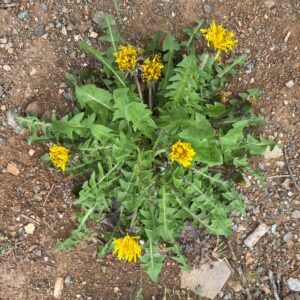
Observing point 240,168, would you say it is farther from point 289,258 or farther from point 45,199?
point 45,199

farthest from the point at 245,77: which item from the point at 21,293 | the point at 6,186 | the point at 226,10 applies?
the point at 21,293

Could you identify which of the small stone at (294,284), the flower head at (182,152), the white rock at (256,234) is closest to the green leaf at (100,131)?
the flower head at (182,152)

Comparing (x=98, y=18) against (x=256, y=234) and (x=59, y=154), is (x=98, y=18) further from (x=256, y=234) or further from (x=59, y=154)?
(x=256, y=234)

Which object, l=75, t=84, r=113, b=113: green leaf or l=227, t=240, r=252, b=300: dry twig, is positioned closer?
l=75, t=84, r=113, b=113: green leaf

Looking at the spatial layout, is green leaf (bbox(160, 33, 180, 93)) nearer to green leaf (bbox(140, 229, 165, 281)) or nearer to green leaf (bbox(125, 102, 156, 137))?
green leaf (bbox(125, 102, 156, 137))

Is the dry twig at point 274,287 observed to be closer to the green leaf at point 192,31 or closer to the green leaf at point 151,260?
the green leaf at point 151,260

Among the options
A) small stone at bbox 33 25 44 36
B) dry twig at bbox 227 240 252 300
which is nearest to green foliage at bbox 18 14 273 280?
dry twig at bbox 227 240 252 300

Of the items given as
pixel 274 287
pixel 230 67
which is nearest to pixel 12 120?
pixel 230 67
